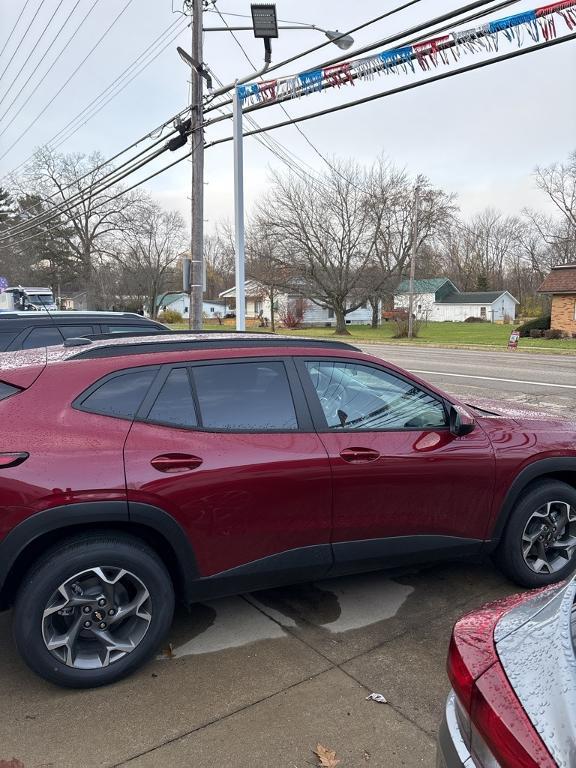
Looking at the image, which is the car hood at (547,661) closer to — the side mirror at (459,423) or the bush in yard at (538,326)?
the side mirror at (459,423)

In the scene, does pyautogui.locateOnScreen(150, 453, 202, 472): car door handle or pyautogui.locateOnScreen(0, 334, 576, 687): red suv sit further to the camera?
pyautogui.locateOnScreen(150, 453, 202, 472): car door handle

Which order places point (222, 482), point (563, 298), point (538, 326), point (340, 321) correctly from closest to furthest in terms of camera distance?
point (222, 482) < point (563, 298) < point (538, 326) < point (340, 321)

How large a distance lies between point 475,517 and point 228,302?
81817mm

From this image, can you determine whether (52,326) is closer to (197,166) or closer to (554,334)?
(197,166)

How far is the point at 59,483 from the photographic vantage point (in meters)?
2.53

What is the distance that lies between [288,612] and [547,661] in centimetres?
221

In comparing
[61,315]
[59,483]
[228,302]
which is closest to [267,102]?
[61,315]

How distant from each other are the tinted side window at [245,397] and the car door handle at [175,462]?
0.21 metres

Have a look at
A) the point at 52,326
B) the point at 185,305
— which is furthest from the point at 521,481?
the point at 185,305

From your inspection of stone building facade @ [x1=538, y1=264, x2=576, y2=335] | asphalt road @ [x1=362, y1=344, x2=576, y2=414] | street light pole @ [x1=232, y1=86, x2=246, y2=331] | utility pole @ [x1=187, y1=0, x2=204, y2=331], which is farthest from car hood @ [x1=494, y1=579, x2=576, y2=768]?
stone building facade @ [x1=538, y1=264, x2=576, y2=335]

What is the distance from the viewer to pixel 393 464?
10.4 feet

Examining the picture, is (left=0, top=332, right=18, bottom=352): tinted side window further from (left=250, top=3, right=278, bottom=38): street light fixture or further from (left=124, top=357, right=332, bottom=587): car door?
(left=250, top=3, right=278, bottom=38): street light fixture

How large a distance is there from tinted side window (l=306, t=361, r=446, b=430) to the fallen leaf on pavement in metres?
1.51

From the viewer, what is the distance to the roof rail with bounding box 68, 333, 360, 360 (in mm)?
3008
